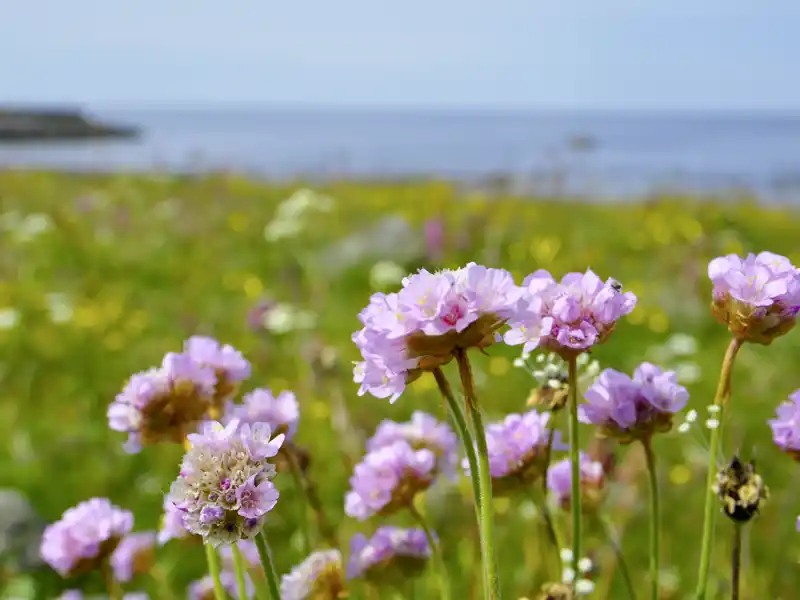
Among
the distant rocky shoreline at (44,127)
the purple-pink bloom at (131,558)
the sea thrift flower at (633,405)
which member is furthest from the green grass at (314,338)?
the distant rocky shoreline at (44,127)

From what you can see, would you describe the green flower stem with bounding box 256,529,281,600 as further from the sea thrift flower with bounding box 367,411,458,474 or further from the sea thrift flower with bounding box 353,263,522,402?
the sea thrift flower with bounding box 367,411,458,474

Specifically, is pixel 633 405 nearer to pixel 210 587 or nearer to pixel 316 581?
pixel 316 581

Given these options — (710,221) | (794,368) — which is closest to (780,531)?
(794,368)

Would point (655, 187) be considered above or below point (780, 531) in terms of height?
below

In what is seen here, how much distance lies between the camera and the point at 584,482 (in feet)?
4.44

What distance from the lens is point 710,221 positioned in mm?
8023

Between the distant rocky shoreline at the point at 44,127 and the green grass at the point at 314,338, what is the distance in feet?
108

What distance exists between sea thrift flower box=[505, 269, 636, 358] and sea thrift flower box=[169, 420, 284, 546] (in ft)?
1.06

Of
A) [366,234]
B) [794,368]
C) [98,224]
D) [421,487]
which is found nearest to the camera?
[421,487]

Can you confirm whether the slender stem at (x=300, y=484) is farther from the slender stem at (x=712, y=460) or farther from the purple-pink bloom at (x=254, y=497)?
the slender stem at (x=712, y=460)

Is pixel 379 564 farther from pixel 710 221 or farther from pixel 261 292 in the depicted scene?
pixel 710 221

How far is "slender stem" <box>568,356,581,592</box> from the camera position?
0.98m

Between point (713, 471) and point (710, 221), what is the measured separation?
7575 mm

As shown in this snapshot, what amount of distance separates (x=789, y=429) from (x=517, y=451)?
1.25ft
